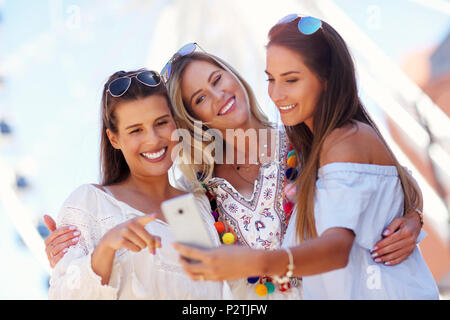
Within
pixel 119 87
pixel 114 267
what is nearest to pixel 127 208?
pixel 114 267

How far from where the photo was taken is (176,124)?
210 cm

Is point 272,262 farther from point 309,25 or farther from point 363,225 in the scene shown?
point 309,25

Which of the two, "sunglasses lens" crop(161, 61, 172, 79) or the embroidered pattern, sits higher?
"sunglasses lens" crop(161, 61, 172, 79)

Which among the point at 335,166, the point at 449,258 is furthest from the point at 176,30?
the point at 335,166

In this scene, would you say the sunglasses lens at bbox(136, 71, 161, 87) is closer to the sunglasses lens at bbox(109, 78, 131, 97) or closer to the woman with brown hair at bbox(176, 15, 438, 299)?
the sunglasses lens at bbox(109, 78, 131, 97)

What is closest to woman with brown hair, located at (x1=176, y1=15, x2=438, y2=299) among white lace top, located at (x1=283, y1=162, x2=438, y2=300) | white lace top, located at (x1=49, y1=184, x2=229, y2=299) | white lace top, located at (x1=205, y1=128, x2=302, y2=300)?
white lace top, located at (x1=283, y1=162, x2=438, y2=300)

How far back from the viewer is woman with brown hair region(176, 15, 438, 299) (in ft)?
4.77

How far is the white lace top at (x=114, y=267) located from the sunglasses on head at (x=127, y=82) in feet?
1.22

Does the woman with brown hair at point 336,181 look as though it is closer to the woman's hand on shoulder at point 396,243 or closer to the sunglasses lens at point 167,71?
the woman's hand on shoulder at point 396,243

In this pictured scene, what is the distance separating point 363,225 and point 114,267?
2.73ft

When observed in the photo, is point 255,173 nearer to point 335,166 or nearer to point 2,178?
point 335,166

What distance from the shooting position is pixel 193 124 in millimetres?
2164

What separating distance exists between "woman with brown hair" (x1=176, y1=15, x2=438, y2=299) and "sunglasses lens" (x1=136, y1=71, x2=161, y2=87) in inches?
18.9

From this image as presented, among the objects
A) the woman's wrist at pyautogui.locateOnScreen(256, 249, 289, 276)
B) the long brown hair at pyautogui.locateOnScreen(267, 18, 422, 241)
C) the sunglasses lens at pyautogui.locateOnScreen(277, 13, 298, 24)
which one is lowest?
the woman's wrist at pyautogui.locateOnScreen(256, 249, 289, 276)
